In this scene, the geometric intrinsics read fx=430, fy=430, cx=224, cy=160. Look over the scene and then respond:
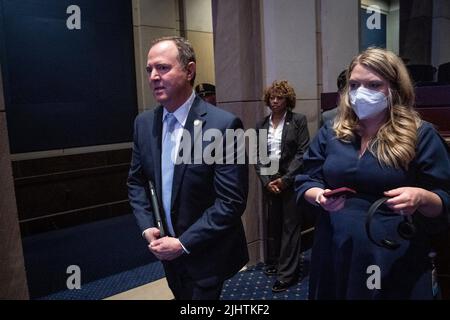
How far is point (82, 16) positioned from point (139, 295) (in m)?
4.42

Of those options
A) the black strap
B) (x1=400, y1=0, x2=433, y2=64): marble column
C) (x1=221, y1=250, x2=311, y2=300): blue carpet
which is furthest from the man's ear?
(x1=400, y1=0, x2=433, y2=64): marble column

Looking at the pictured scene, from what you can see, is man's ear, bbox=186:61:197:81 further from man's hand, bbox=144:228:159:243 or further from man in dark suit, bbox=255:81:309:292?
man in dark suit, bbox=255:81:309:292

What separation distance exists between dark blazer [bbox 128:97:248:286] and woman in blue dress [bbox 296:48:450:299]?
1.13 ft

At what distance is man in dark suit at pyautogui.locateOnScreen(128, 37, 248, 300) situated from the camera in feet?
5.89

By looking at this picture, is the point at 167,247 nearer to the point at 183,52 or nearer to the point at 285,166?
the point at 183,52

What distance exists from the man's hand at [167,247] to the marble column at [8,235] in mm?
918

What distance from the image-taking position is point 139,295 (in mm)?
3746

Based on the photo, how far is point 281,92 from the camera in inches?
154

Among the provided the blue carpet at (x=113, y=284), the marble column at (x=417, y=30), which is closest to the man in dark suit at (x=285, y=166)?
the blue carpet at (x=113, y=284)

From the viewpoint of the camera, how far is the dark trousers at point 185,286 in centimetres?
186

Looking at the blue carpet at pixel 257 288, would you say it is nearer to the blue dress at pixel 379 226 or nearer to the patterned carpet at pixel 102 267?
the patterned carpet at pixel 102 267

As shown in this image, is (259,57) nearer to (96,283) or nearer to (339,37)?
(339,37)
